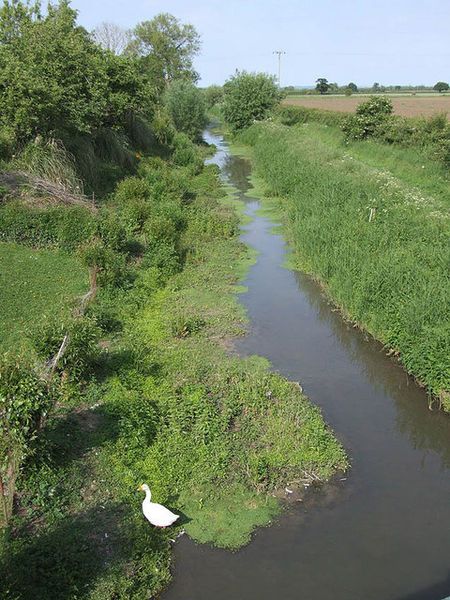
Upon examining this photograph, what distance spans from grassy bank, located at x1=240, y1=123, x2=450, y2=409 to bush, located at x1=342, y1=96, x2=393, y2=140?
13.1ft

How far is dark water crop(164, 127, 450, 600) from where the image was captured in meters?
5.73

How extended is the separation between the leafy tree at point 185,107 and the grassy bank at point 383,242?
15896mm

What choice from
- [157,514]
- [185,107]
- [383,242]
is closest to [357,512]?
[157,514]

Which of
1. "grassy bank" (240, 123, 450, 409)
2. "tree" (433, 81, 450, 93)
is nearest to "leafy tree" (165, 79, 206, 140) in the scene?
"grassy bank" (240, 123, 450, 409)

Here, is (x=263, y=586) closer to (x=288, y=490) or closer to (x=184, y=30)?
(x=288, y=490)

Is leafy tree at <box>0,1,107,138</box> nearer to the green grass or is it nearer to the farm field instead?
the green grass

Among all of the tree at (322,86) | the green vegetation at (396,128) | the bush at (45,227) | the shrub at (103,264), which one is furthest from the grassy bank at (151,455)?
the tree at (322,86)

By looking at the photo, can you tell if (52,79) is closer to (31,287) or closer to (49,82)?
(49,82)

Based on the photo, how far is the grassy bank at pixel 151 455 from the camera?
561 centimetres

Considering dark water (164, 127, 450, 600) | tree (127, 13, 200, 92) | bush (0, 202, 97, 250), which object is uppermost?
tree (127, 13, 200, 92)

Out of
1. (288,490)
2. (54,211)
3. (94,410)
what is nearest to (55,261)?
(54,211)

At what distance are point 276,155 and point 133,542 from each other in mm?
24467

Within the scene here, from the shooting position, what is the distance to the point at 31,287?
11680 millimetres

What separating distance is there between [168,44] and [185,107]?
25722 millimetres
